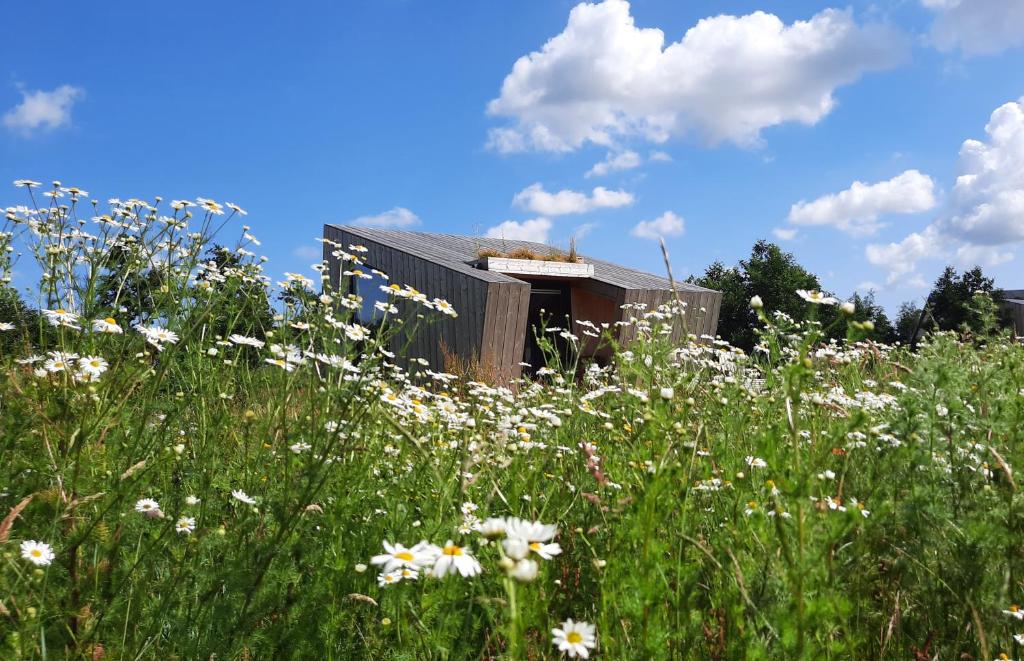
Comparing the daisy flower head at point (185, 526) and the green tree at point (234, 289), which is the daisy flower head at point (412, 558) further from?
the green tree at point (234, 289)

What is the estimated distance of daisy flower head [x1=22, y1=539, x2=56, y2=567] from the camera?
5.90ft

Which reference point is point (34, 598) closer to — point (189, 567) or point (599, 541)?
point (189, 567)

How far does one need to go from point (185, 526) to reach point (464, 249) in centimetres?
1803

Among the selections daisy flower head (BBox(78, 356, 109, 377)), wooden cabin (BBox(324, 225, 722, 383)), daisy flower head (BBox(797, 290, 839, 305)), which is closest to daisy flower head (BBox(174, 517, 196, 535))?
daisy flower head (BBox(78, 356, 109, 377))

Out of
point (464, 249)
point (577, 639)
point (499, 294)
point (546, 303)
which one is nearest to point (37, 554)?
point (577, 639)

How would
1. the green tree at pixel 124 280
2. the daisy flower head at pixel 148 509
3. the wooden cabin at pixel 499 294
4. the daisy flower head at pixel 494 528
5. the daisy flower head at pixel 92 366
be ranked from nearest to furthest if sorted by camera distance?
the daisy flower head at pixel 494 528 → the daisy flower head at pixel 148 509 → the daisy flower head at pixel 92 366 → the green tree at pixel 124 280 → the wooden cabin at pixel 499 294

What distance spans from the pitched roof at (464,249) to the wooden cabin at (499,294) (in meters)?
0.05

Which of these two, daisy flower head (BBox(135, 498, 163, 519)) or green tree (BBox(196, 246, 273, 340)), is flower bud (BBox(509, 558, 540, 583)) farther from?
green tree (BBox(196, 246, 273, 340))

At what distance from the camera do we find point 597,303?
17359 millimetres

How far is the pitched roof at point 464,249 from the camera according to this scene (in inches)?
648

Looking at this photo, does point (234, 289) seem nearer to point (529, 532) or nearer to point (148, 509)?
point (148, 509)

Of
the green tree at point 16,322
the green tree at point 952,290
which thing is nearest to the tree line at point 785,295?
the green tree at point 952,290

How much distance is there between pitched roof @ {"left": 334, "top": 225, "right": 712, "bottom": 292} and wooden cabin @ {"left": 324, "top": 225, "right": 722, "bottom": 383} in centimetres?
5

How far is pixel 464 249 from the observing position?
2011 centimetres
